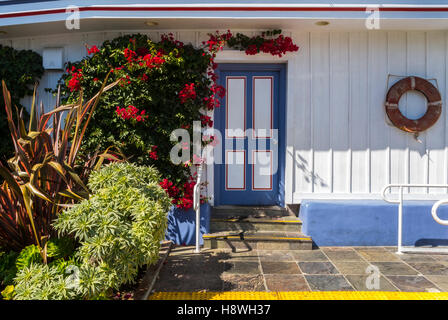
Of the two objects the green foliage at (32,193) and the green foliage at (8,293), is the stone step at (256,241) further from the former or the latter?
the green foliage at (8,293)

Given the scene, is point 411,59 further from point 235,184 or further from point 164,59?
point 164,59

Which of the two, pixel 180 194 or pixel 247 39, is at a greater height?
pixel 247 39

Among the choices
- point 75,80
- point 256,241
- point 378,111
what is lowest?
point 256,241

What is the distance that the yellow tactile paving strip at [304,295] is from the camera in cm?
305

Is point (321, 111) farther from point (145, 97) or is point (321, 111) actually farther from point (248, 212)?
point (145, 97)

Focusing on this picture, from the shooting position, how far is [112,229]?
2486 mm

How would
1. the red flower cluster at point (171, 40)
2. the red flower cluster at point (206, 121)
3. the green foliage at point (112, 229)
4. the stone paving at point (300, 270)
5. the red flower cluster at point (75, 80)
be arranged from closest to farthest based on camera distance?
the green foliage at point (112, 229) → the stone paving at point (300, 270) → the red flower cluster at point (75, 80) → the red flower cluster at point (171, 40) → the red flower cluster at point (206, 121)

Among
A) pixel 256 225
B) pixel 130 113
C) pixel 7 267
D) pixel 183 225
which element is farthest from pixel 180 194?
pixel 7 267

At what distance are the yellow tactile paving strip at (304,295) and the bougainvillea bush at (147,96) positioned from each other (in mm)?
1542

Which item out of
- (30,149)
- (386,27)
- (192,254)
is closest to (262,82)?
(386,27)

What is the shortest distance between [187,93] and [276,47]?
1.38m

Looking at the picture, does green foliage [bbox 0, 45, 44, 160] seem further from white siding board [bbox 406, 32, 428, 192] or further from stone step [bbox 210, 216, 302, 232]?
white siding board [bbox 406, 32, 428, 192]

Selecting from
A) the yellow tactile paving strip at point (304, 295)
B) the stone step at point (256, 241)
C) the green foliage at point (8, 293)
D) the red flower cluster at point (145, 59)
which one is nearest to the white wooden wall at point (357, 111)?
the red flower cluster at point (145, 59)
